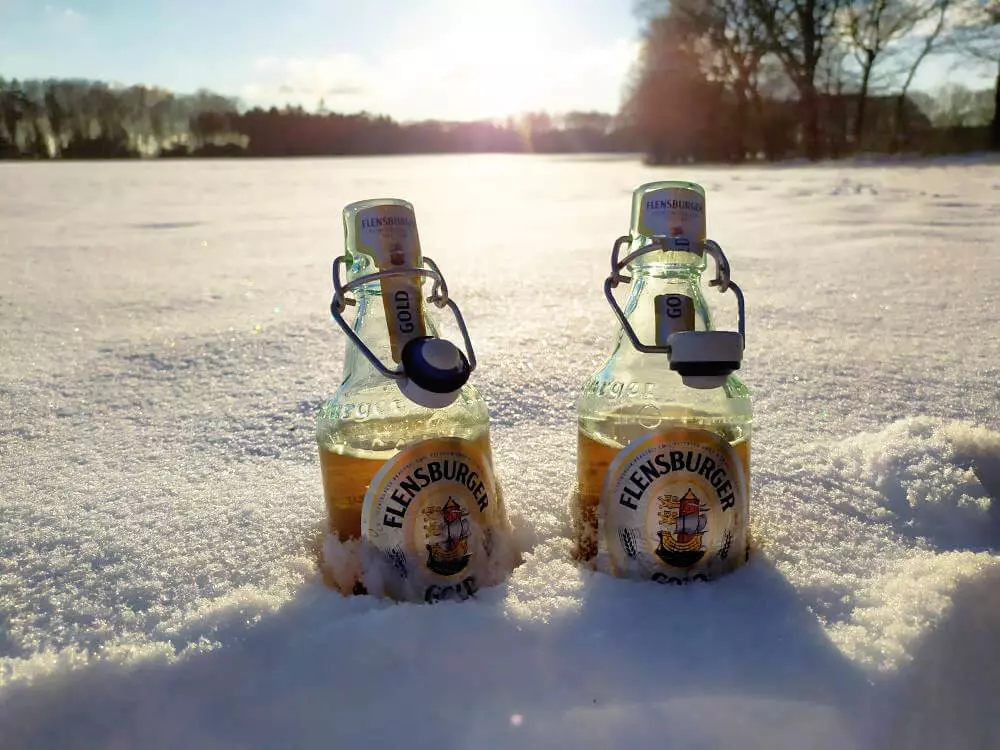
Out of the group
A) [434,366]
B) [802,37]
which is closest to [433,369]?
[434,366]

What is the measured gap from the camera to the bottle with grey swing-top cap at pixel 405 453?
80 cm

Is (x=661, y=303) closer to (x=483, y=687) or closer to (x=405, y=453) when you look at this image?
(x=405, y=453)

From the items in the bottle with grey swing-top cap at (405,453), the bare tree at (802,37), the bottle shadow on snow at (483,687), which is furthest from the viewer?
the bare tree at (802,37)

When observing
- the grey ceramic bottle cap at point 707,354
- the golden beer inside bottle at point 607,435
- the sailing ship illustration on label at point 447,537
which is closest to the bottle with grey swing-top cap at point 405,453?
the sailing ship illustration on label at point 447,537

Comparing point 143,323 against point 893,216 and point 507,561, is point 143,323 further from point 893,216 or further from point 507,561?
point 893,216

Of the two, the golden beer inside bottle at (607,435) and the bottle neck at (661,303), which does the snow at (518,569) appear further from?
the bottle neck at (661,303)

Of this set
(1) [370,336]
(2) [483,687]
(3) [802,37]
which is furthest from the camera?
(3) [802,37]

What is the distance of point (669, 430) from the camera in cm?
81

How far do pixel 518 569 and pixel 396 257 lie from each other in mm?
386

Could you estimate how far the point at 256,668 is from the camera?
0.74 metres

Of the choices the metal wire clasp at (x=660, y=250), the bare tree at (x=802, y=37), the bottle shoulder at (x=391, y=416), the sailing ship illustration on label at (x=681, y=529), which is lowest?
the sailing ship illustration on label at (x=681, y=529)

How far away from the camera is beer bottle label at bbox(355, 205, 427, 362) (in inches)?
32.1

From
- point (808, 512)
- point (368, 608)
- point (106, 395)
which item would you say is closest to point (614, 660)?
point (368, 608)

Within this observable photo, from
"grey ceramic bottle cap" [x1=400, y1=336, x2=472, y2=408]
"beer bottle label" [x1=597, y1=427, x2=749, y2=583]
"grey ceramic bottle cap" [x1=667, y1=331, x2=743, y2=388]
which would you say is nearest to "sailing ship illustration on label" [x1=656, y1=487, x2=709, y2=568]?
"beer bottle label" [x1=597, y1=427, x2=749, y2=583]
